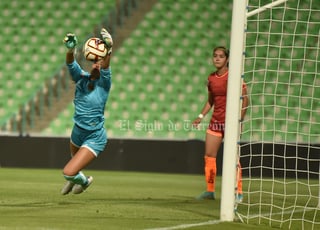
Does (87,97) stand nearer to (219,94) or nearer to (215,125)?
(215,125)

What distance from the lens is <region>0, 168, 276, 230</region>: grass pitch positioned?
7.35 m

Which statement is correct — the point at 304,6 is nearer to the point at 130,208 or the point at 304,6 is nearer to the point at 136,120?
the point at 136,120

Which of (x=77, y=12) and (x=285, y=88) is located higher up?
(x=77, y=12)

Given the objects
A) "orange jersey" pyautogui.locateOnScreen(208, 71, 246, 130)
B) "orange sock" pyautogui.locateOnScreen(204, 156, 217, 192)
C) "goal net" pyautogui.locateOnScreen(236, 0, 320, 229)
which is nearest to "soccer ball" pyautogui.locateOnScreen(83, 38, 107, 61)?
"goal net" pyautogui.locateOnScreen(236, 0, 320, 229)

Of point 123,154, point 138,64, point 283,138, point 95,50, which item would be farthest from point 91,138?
point 138,64

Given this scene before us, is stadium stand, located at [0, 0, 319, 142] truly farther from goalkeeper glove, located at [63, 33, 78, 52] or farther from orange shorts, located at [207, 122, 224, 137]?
goalkeeper glove, located at [63, 33, 78, 52]

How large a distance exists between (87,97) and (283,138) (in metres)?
8.78

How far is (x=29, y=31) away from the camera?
20.5 meters

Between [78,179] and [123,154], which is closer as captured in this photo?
[78,179]

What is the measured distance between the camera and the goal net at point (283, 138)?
9.39m

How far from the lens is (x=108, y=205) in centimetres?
924

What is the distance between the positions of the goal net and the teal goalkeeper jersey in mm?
1694

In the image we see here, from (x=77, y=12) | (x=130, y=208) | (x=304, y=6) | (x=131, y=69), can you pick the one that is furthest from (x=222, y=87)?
(x=77, y=12)

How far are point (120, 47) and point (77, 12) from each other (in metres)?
1.60
